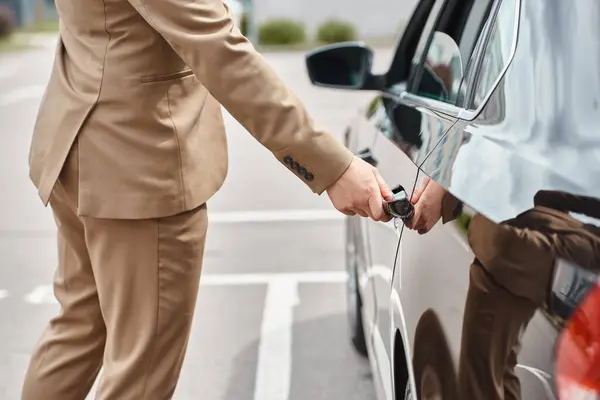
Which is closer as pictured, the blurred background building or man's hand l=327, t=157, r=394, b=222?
man's hand l=327, t=157, r=394, b=222

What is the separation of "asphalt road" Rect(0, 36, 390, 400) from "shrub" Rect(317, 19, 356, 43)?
848 inches

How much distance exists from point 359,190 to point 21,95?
1427 cm

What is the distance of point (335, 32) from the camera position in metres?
29.5

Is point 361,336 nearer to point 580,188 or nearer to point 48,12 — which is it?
point 580,188

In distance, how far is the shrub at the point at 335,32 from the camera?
29.5 meters

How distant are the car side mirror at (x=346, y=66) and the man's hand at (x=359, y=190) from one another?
4.53ft

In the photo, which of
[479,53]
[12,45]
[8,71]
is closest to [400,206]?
[479,53]

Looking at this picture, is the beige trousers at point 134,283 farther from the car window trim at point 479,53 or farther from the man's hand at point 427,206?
the car window trim at point 479,53

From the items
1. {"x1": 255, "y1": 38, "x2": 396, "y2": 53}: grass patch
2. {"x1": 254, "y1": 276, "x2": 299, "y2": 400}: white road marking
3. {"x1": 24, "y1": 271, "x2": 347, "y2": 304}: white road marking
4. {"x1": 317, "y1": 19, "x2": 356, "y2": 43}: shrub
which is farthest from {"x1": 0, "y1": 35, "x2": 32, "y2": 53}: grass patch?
{"x1": 254, "y1": 276, "x2": 299, "y2": 400}: white road marking

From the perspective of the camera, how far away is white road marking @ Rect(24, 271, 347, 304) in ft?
15.9

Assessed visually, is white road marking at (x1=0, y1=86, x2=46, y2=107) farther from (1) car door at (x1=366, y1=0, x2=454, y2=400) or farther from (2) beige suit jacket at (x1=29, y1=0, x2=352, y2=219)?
(2) beige suit jacket at (x1=29, y1=0, x2=352, y2=219)

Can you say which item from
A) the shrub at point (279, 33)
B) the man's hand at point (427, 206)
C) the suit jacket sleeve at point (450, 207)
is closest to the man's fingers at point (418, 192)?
the man's hand at point (427, 206)

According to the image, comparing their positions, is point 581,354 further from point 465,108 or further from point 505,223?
point 465,108

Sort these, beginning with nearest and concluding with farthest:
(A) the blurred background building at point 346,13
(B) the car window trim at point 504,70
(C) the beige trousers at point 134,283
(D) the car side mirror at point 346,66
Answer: (B) the car window trim at point 504,70
(C) the beige trousers at point 134,283
(D) the car side mirror at point 346,66
(A) the blurred background building at point 346,13
